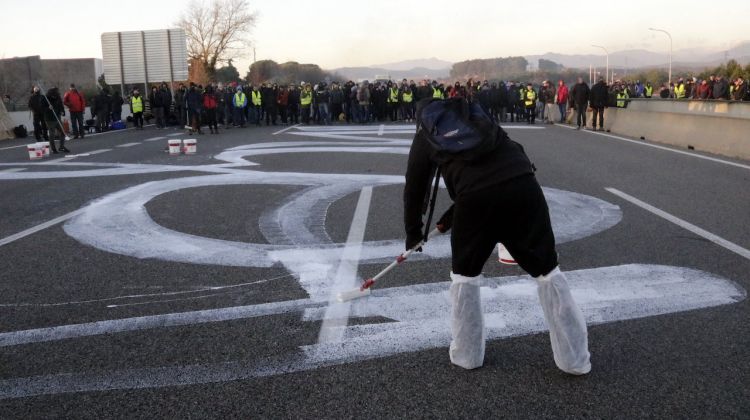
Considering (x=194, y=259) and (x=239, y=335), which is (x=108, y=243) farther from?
(x=239, y=335)

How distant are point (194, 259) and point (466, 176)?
333 centimetres

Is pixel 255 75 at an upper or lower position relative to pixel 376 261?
upper

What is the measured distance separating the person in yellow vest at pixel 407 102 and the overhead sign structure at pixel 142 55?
36.9ft

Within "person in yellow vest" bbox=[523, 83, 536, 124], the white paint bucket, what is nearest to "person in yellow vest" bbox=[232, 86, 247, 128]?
"person in yellow vest" bbox=[523, 83, 536, 124]

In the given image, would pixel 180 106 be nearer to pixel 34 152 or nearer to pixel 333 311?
pixel 34 152

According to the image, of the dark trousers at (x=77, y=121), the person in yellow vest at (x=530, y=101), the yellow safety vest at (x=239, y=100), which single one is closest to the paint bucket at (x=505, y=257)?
the dark trousers at (x=77, y=121)

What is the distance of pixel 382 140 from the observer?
1944 cm

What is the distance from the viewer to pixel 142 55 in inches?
1374

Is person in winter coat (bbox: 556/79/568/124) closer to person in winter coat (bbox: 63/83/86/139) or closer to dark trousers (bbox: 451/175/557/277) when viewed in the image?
person in winter coat (bbox: 63/83/86/139)

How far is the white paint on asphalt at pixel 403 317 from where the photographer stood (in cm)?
370

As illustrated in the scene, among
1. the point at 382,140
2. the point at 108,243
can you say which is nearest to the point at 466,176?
the point at 108,243

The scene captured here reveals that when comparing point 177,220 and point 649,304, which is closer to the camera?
point 649,304

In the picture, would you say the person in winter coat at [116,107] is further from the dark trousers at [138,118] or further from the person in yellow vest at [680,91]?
the person in yellow vest at [680,91]

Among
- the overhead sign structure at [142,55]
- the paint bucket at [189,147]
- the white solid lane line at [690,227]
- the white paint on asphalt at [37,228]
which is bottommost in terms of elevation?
the white solid lane line at [690,227]
